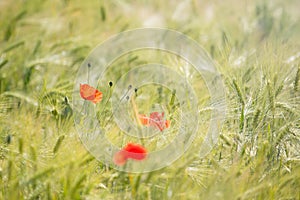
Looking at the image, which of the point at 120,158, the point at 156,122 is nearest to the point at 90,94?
the point at 156,122

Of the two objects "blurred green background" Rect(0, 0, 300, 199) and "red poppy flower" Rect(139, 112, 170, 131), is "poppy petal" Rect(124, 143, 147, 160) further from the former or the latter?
"red poppy flower" Rect(139, 112, 170, 131)

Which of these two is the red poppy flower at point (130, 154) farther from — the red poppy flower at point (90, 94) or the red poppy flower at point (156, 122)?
the red poppy flower at point (90, 94)

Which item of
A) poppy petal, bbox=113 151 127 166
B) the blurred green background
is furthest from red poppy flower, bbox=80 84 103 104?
poppy petal, bbox=113 151 127 166

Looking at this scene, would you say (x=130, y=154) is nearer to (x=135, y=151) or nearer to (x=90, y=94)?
(x=135, y=151)

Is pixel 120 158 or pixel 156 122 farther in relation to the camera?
pixel 156 122

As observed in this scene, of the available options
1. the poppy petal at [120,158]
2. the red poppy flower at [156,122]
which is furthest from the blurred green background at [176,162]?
the red poppy flower at [156,122]

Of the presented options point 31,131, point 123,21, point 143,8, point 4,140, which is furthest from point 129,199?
point 143,8

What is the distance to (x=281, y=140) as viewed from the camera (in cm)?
221

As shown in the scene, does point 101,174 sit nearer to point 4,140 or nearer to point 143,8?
point 4,140

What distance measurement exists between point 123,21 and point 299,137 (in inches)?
77.7

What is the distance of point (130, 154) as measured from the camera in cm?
199

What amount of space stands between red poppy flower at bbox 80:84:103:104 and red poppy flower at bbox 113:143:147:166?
0.34m

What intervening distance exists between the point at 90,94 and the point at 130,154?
1.33 feet

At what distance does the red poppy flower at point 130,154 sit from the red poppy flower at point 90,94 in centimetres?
34
